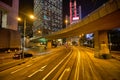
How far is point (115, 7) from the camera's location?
1257 centimetres

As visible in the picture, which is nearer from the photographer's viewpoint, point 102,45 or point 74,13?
point 102,45

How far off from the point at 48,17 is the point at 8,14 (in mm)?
125323

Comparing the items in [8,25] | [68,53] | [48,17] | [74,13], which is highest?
[74,13]

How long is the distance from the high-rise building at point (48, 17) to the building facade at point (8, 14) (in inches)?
3954

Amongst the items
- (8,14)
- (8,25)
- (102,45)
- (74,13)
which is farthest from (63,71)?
(74,13)

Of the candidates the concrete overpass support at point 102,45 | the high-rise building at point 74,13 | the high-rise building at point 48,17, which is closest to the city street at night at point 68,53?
the concrete overpass support at point 102,45

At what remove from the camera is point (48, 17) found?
6570 inches

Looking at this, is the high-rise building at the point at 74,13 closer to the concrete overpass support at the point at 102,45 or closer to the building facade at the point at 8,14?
the building facade at the point at 8,14

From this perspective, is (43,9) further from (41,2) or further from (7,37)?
(7,37)

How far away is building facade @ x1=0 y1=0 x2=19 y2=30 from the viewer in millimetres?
41216

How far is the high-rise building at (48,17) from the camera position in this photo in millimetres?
156000

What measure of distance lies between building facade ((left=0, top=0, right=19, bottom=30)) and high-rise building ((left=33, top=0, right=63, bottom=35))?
100 metres

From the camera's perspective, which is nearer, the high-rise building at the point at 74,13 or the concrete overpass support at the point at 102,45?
the concrete overpass support at the point at 102,45

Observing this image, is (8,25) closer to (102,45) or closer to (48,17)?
(102,45)
